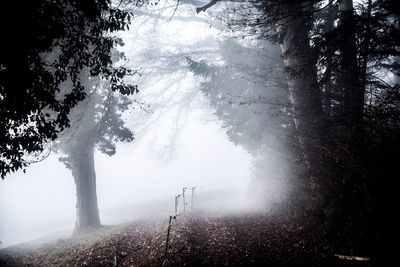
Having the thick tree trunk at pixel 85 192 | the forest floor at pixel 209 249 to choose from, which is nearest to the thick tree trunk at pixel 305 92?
the forest floor at pixel 209 249

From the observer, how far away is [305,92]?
12.4 m

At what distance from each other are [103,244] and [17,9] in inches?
330

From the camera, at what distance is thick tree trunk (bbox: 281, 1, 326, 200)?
980 cm

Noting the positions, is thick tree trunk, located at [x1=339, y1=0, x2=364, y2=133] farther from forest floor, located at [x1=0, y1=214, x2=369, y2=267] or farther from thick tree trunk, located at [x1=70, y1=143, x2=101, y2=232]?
thick tree trunk, located at [x1=70, y1=143, x2=101, y2=232]

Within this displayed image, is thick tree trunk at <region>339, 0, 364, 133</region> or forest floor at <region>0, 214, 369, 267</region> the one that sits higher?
thick tree trunk at <region>339, 0, 364, 133</region>

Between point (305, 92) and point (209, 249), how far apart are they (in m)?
6.76

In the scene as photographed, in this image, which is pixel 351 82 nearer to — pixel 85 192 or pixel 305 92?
pixel 305 92

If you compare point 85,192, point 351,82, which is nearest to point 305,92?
point 351,82

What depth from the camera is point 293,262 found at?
7664 millimetres

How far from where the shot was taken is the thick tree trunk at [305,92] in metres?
9.80

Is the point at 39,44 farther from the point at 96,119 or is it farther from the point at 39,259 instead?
the point at 96,119

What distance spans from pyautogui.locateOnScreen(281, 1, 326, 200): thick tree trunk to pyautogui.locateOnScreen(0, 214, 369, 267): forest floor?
205 cm

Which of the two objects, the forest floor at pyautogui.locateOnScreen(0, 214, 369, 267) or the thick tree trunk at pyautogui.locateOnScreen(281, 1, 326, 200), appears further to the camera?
the thick tree trunk at pyautogui.locateOnScreen(281, 1, 326, 200)

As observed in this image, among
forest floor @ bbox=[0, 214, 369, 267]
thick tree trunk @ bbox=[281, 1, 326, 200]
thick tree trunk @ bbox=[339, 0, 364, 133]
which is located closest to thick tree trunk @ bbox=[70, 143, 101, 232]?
forest floor @ bbox=[0, 214, 369, 267]
